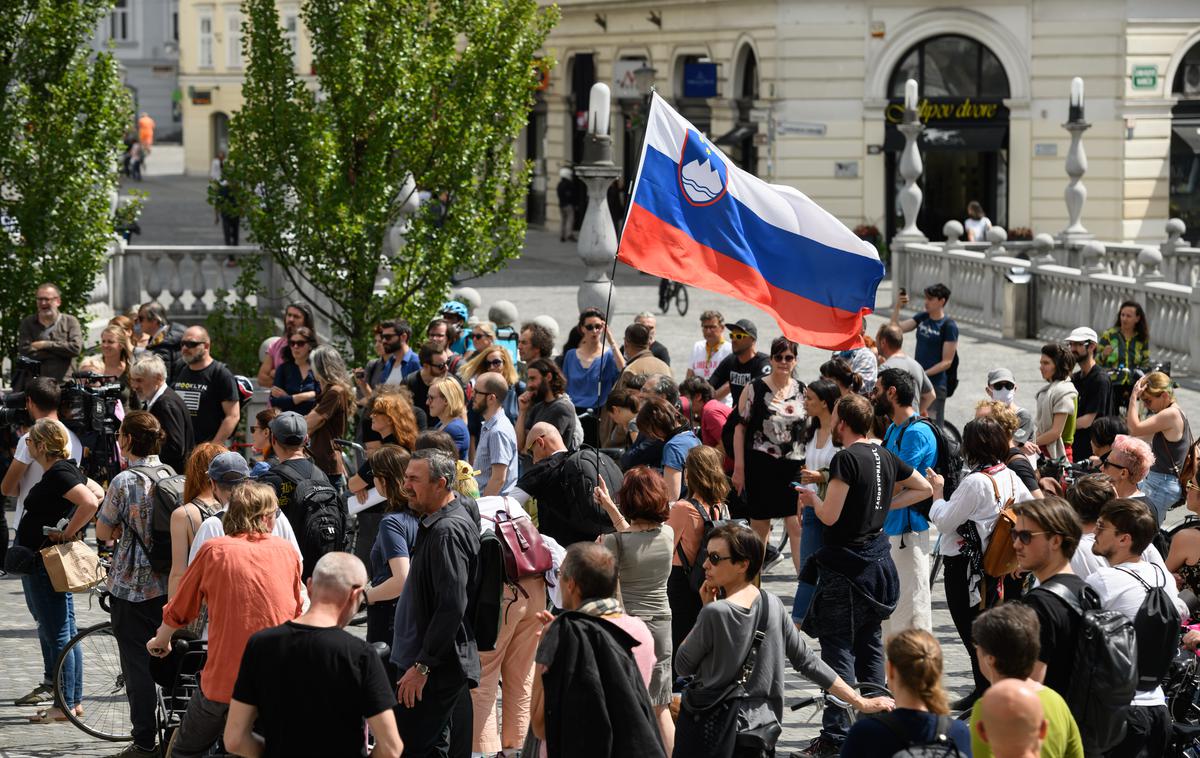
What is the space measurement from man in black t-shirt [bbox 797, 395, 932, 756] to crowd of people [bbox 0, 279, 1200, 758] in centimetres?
1

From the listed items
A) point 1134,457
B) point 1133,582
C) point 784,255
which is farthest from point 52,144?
point 1133,582

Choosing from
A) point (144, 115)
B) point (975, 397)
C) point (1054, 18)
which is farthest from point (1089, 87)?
point (144, 115)

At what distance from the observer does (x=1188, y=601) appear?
8.55 meters

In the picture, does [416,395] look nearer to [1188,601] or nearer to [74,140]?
[74,140]

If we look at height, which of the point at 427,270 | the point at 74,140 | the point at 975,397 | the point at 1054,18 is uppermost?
the point at 1054,18

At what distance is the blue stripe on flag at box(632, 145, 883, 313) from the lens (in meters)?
10.6

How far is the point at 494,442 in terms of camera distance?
1110 centimetres

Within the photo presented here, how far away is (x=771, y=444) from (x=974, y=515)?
8.06 feet

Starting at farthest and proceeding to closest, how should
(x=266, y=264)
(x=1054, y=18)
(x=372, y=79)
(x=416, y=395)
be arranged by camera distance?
(x=1054, y=18) < (x=266, y=264) < (x=372, y=79) < (x=416, y=395)

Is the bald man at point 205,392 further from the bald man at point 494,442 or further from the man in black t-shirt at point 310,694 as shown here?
the man in black t-shirt at point 310,694

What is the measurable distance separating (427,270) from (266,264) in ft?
28.4

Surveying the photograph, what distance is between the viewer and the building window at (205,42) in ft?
247

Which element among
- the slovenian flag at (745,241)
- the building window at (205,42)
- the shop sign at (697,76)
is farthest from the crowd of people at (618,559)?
the building window at (205,42)

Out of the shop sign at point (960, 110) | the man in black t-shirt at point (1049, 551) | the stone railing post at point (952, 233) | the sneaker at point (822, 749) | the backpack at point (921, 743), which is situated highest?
the shop sign at point (960, 110)
